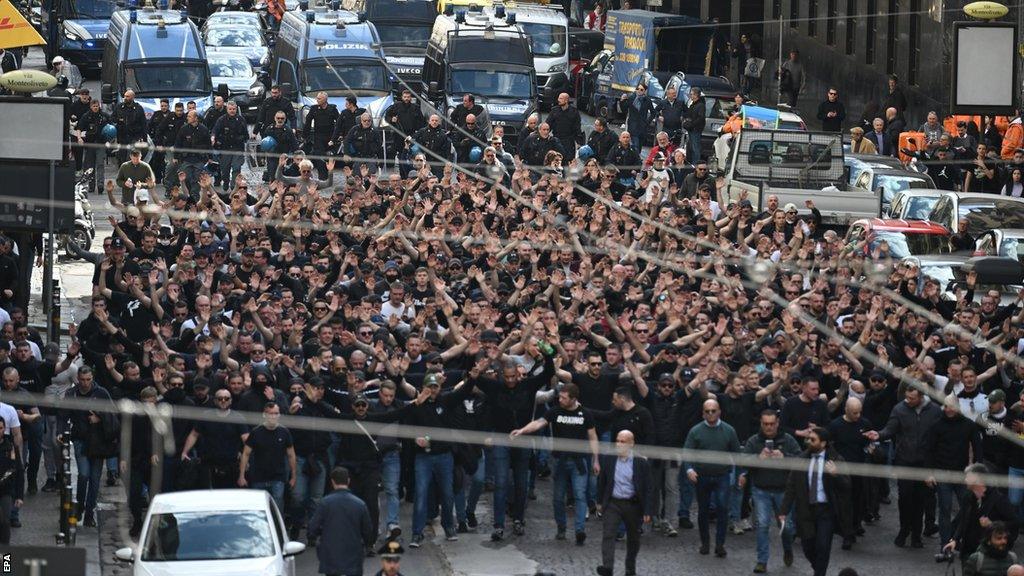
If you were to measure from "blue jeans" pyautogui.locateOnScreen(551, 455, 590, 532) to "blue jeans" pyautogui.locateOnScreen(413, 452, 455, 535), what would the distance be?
2.91ft

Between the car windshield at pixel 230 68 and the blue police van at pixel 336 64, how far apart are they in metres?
4.68

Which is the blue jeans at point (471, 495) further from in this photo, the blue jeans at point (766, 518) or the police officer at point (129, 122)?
the police officer at point (129, 122)

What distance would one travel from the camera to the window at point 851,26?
48.2 meters

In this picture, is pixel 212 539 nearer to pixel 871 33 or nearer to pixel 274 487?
pixel 274 487

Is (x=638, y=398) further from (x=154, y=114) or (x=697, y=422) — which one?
(x=154, y=114)

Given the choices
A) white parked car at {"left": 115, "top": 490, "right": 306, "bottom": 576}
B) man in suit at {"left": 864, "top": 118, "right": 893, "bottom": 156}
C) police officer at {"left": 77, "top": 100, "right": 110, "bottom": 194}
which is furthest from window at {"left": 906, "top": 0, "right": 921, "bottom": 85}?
white parked car at {"left": 115, "top": 490, "right": 306, "bottom": 576}

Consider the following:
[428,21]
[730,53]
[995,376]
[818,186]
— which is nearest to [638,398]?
[995,376]

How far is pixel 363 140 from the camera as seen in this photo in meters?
31.6

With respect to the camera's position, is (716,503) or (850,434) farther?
(850,434)

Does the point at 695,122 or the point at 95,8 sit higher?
the point at 95,8

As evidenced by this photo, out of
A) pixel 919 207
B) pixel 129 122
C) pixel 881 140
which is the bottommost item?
pixel 919 207

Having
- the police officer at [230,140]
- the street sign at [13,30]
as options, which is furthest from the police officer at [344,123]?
the street sign at [13,30]

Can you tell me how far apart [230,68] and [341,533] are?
1098 inches

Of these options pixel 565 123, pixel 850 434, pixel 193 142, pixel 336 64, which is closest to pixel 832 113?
pixel 565 123
